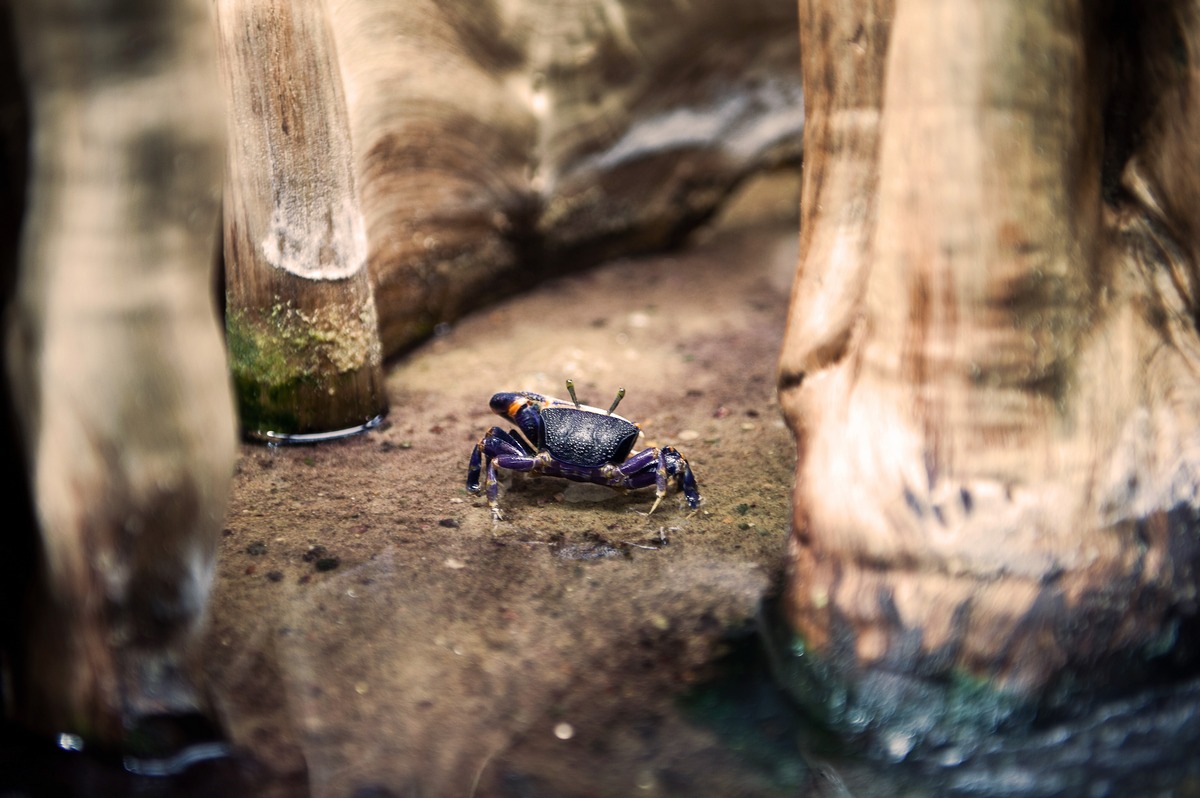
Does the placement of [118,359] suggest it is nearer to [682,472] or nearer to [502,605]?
[502,605]

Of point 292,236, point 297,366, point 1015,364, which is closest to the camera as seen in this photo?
point 1015,364

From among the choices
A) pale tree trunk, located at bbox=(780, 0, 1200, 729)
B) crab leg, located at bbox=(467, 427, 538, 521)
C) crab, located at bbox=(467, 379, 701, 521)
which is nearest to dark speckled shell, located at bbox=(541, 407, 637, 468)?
crab, located at bbox=(467, 379, 701, 521)

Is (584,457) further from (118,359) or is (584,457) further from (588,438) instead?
(118,359)

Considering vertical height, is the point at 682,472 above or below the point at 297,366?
below

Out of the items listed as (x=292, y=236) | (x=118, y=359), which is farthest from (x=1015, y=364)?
(x=292, y=236)

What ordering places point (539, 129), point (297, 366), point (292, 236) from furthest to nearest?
point (539, 129) → point (297, 366) → point (292, 236)

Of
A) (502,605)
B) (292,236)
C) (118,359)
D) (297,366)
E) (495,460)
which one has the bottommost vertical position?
(502,605)

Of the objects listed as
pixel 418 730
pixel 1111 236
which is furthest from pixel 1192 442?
pixel 418 730

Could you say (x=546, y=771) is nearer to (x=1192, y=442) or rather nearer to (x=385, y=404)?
(x=1192, y=442)

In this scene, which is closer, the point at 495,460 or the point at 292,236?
the point at 495,460
